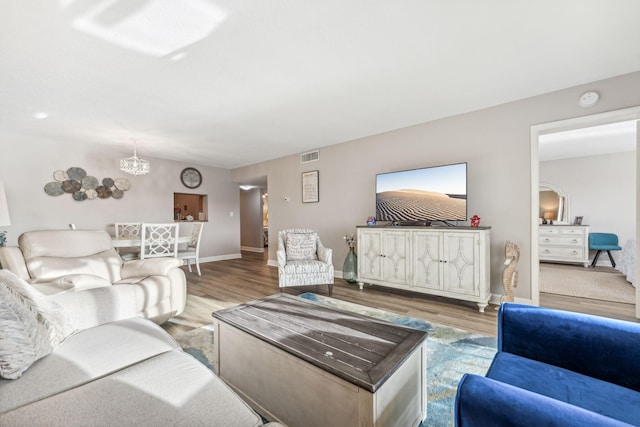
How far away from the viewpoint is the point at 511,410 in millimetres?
667

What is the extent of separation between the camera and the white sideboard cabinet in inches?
118

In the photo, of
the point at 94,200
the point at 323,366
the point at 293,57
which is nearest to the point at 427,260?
the point at 323,366

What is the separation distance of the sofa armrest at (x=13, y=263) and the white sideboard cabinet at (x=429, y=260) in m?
3.53

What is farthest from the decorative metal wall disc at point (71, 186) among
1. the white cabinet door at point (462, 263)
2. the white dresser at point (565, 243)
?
the white dresser at point (565, 243)

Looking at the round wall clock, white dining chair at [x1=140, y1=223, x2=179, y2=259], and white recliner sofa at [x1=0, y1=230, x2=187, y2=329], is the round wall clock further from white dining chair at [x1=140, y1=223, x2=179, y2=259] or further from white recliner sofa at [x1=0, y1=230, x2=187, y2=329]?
white recliner sofa at [x1=0, y1=230, x2=187, y2=329]

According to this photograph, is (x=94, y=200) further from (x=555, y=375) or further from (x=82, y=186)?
(x=555, y=375)

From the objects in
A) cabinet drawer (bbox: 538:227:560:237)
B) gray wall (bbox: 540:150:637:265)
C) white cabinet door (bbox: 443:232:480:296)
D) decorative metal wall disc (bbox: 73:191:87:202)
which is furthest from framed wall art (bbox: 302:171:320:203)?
gray wall (bbox: 540:150:637:265)

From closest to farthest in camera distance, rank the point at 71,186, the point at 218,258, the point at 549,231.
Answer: the point at 71,186, the point at 549,231, the point at 218,258

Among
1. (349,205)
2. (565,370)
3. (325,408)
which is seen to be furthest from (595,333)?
(349,205)

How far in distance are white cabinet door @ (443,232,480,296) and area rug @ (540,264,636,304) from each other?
161cm

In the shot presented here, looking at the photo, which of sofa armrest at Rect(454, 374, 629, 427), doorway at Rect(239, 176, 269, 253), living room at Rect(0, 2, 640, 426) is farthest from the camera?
doorway at Rect(239, 176, 269, 253)

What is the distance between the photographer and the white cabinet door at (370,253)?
3740mm

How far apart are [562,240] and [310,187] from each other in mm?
5567

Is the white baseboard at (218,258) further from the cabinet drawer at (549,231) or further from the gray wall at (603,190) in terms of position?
the gray wall at (603,190)
